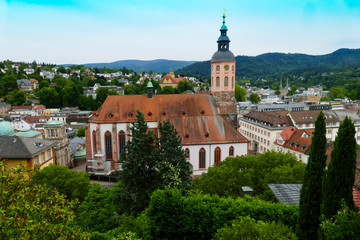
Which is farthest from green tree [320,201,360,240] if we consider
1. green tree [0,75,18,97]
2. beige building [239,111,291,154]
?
green tree [0,75,18,97]

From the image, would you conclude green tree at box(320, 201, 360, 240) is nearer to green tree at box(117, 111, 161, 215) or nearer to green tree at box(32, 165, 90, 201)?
green tree at box(117, 111, 161, 215)

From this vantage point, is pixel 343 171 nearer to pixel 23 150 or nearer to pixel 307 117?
pixel 23 150

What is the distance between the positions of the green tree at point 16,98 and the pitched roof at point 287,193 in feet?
411

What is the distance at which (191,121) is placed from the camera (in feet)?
136

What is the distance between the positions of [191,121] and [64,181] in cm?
2022

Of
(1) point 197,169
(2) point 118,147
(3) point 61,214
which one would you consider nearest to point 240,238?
(3) point 61,214

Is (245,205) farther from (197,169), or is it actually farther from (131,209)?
(197,169)

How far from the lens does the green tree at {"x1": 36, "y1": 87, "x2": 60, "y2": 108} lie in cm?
11944

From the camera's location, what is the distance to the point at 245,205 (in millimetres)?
19281

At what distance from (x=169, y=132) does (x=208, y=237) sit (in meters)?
12.8

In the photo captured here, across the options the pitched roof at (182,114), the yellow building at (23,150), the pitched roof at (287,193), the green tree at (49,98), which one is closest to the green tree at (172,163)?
the pitched roof at (287,193)

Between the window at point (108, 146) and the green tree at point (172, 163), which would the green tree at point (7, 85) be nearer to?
the window at point (108, 146)

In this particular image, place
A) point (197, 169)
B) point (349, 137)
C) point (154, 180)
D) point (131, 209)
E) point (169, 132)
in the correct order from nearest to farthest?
point (349, 137), point (131, 209), point (154, 180), point (169, 132), point (197, 169)

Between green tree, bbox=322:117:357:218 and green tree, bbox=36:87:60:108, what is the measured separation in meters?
124
